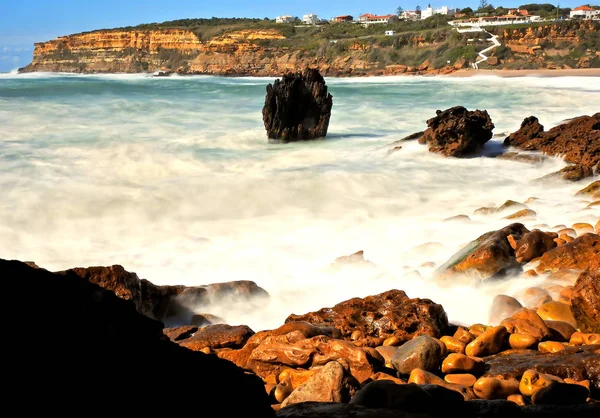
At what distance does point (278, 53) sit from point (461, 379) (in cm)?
9347

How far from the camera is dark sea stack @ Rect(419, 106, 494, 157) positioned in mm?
15273

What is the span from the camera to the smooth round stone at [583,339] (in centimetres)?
445

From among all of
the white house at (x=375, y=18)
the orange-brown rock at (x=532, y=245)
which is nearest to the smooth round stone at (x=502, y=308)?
the orange-brown rock at (x=532, y=245)

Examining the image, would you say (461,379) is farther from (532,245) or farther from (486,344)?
(532,245)

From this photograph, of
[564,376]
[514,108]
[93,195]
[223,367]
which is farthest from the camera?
[514,108]

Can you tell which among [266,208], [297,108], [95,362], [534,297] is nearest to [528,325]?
[534,297]

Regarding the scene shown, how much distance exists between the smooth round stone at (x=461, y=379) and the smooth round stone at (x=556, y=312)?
149cm

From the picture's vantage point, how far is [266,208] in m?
11.4

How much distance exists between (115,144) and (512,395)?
653 inches

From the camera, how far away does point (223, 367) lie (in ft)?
7.48

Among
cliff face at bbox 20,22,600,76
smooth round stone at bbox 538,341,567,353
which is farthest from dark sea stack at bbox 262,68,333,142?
cliff face at bbox 20,22,600,76

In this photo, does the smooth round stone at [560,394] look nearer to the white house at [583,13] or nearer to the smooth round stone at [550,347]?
the smooth round stone at [550,347]

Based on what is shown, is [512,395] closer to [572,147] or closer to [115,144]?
[572,147]

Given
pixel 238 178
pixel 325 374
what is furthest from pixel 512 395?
pixel 238 178
